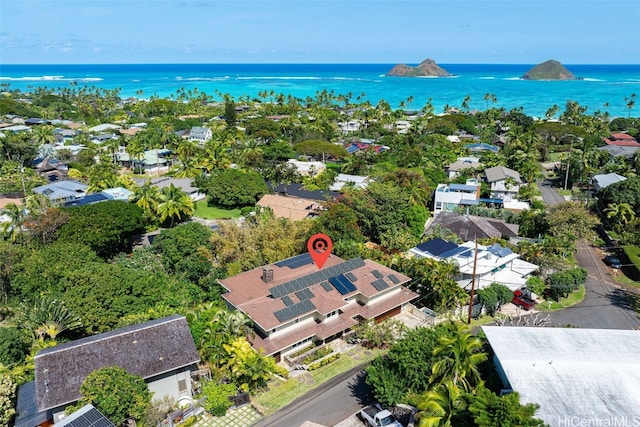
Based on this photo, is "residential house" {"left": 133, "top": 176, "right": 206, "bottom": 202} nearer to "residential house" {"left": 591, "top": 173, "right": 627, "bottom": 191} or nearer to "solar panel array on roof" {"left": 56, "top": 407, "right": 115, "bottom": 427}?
"solar panel array on roof" {"left": 56, "top": 407, "right": 115, "bottom": 427}

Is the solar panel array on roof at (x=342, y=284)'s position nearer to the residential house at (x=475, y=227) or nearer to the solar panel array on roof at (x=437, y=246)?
the solar panel array on roof at (x=437, y=246)

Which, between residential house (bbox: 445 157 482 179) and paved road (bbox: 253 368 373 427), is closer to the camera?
paved road (bbox: 253 368 373 427)

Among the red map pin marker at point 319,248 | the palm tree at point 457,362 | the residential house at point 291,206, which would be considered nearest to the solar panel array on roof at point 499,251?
the red map pin marker at point 319,248

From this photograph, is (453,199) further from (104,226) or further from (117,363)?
(117,363)

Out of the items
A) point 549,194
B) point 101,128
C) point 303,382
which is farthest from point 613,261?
point 101,128

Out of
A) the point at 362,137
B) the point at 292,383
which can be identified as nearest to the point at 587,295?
the point at 292,383

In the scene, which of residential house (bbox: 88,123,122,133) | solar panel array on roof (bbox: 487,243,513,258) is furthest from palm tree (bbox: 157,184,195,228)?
residential house (bbox: 88,123,122,133)

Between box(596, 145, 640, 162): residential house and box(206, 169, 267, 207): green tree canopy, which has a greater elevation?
box(596, 145, 640, 162): residential house
